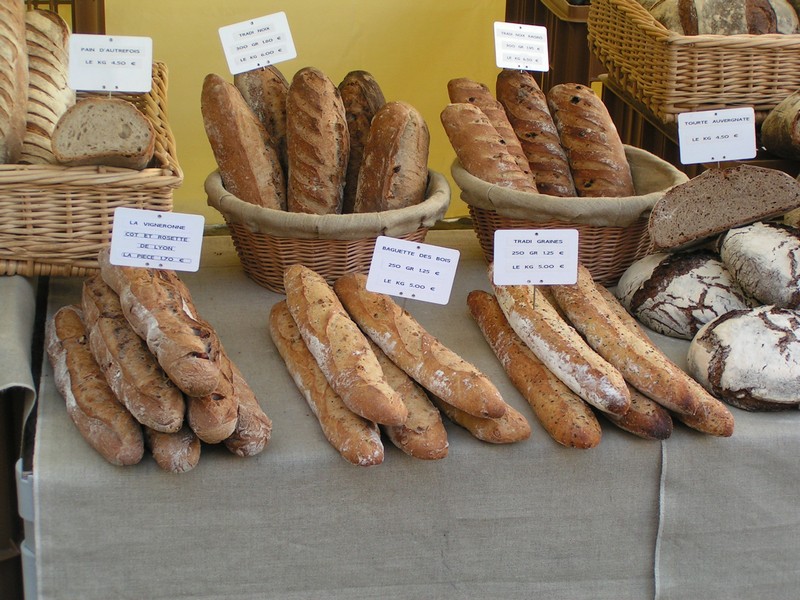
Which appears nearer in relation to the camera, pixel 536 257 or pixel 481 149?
pixel 536 257

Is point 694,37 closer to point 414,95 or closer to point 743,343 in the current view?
point 743,343

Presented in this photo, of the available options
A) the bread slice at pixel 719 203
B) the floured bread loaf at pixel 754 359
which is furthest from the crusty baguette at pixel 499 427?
the bread slice at pixel 719 203

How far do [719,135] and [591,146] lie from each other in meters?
0.28

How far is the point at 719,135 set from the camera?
6.60 feet

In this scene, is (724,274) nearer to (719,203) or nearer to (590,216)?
(719,203)

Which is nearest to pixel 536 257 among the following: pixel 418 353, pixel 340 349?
pixel 418 353

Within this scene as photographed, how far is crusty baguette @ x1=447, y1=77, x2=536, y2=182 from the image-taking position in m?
2.07

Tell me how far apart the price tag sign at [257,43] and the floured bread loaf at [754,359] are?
1100mm

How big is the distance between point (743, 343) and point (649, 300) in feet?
1.00

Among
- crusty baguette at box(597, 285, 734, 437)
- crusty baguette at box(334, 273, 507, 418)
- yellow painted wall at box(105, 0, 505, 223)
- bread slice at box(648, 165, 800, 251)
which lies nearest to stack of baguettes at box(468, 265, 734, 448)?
crusty baguette at box(597, 285, 734, 437)

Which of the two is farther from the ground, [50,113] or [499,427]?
[50,113]

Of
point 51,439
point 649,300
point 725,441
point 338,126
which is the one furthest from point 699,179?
point 51,439

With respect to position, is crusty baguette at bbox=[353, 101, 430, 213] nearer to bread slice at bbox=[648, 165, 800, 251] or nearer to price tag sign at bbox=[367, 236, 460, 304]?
price tag sign at bbox=[367, 236, 460, 304]

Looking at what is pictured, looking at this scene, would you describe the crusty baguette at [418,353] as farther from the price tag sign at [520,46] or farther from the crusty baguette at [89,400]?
the price tag sign at [520,46]
